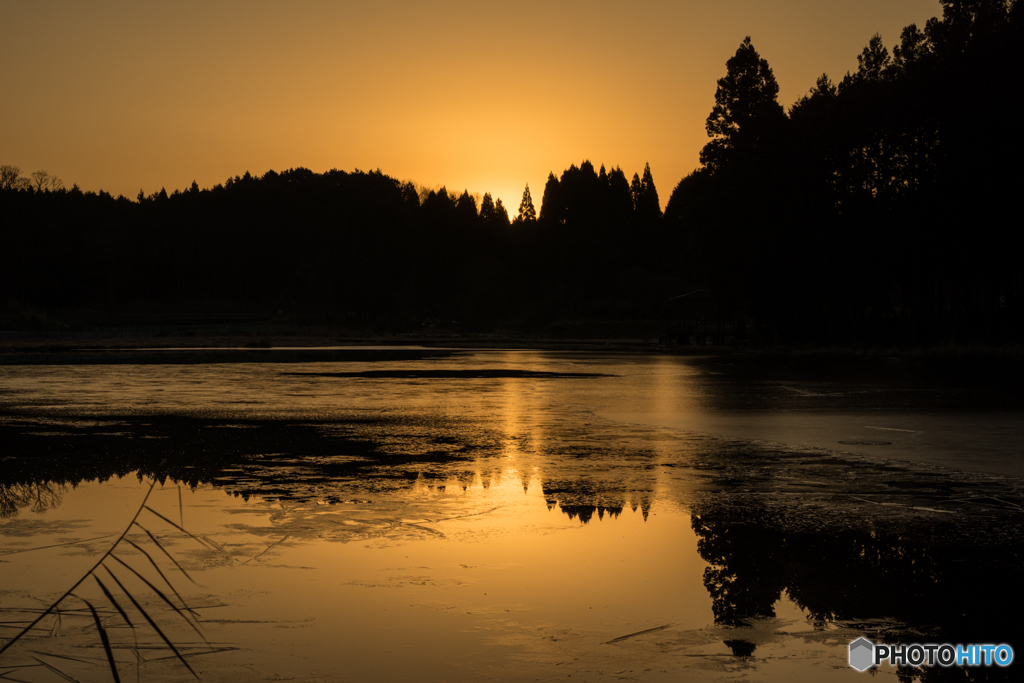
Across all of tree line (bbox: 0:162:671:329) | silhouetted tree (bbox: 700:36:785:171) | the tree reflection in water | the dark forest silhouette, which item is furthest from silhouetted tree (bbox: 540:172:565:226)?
the tree reflection in water

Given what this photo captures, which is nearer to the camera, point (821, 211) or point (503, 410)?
point (503, 410)

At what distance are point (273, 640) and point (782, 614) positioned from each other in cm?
318

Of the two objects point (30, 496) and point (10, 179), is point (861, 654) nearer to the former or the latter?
point (30, 496)

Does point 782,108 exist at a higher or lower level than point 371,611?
higher

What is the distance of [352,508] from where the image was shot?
908cm

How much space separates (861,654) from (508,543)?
3320 millimetres

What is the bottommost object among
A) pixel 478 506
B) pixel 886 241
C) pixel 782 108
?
pixel 478 506

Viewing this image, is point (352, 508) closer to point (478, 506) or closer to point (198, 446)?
point (478, 506)

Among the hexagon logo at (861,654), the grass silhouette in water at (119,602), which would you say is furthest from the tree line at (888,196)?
the grass silhouette in water at (119,602)

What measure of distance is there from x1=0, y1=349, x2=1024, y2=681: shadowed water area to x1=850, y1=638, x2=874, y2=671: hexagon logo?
0.07 metres

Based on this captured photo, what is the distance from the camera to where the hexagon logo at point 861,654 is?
4.82m

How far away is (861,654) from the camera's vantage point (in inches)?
195

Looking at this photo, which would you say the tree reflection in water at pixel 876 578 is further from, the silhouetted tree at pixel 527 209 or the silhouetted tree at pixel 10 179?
the silhouetted tree at pixel 527 209

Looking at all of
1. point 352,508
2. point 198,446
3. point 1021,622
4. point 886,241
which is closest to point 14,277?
point 886,241
